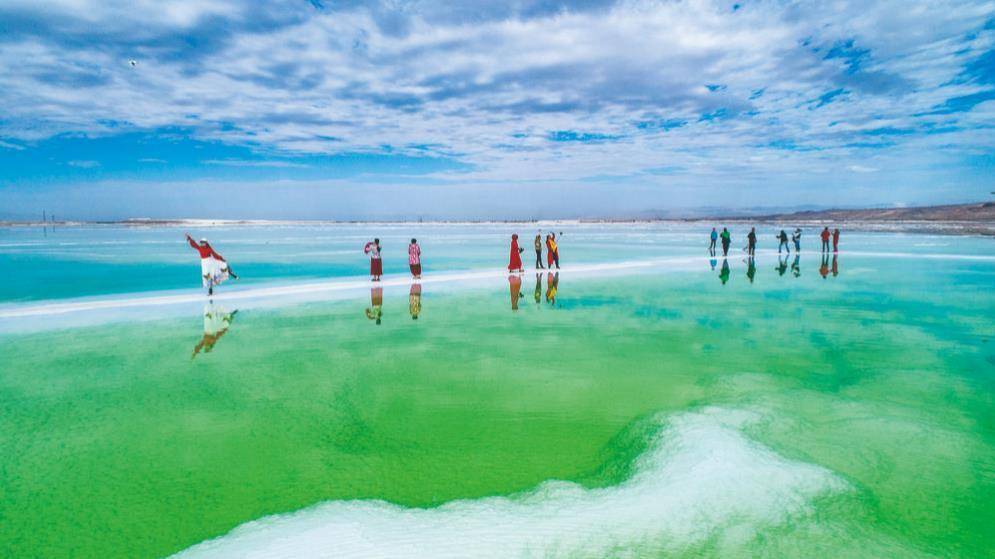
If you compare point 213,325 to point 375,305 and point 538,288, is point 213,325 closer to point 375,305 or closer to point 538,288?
point 375,305

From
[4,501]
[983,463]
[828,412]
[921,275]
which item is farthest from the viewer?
[921,275]

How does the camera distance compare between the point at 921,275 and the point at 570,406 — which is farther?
the point at 921,275

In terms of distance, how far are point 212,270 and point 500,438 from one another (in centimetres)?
1335

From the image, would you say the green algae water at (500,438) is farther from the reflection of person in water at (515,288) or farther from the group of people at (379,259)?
the group of people at (379,259)

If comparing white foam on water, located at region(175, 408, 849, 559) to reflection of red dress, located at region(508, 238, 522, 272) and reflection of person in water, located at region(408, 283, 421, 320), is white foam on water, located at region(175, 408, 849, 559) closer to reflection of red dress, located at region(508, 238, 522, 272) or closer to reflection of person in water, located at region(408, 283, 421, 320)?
reflection of person in water, located at region(408, 283, 421, 320)

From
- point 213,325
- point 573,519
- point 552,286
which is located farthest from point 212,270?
point 573,519

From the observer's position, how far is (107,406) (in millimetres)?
7211

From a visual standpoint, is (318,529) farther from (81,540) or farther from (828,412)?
(828,412)

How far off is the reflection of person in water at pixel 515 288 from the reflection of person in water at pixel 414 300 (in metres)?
2.38

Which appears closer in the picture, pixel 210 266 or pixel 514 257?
pixel 210 266

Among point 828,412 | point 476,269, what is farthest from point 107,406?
point 476,269

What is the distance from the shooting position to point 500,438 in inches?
242

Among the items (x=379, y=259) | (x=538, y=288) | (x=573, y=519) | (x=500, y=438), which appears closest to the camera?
(x=573, y=519)

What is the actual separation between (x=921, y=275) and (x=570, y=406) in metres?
20.9
